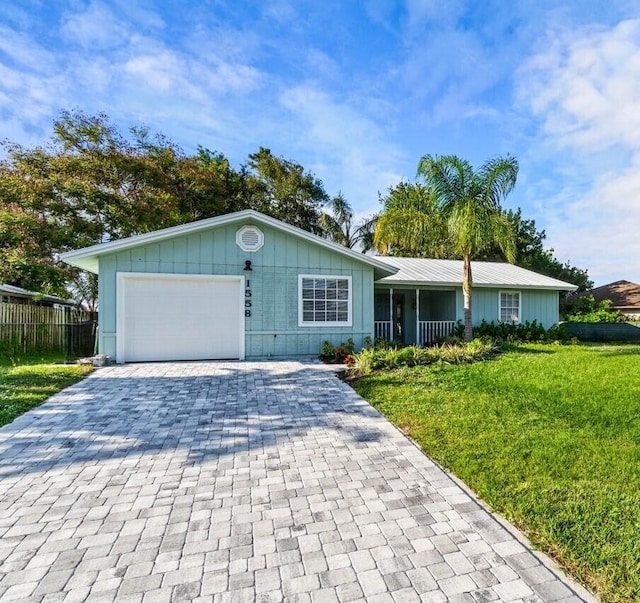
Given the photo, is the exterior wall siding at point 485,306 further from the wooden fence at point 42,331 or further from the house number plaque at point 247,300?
the wooden fence at point 42,331

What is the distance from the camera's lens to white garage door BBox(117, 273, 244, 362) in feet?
30.5

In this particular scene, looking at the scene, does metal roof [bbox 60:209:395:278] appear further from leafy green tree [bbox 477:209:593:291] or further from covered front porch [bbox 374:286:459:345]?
leafy green tree [bbox 477:209:593:291]

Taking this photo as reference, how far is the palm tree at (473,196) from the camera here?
1054 cm

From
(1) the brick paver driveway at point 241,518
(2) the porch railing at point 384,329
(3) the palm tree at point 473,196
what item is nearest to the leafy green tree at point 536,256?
(2) the porch railing at point 384,329

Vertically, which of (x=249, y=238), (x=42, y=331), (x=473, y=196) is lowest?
(x=42, y=331)

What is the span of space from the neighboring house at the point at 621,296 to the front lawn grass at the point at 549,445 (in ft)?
68.4

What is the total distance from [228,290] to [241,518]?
7693 mm

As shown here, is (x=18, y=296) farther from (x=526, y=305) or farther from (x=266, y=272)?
(x=526, y=305)

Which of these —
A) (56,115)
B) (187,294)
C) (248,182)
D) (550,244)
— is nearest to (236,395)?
(187,294)

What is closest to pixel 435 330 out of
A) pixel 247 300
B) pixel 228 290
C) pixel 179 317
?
pixel 247 300

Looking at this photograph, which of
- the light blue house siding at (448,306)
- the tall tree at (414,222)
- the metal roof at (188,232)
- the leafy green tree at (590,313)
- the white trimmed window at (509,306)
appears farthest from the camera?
Result: the leafy green tree at (590,313)

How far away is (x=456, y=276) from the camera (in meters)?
14.8

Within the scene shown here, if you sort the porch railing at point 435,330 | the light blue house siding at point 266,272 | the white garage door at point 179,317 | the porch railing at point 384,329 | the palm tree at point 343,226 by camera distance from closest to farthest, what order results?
the light blue house siding at point 266,272 < the white garage door at point 179,317 < the porch railing at point 435,330 < the porch railing at point 384,329 < the palm tree at point 343,226

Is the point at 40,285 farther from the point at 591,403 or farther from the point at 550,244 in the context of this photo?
the point at 550,244
